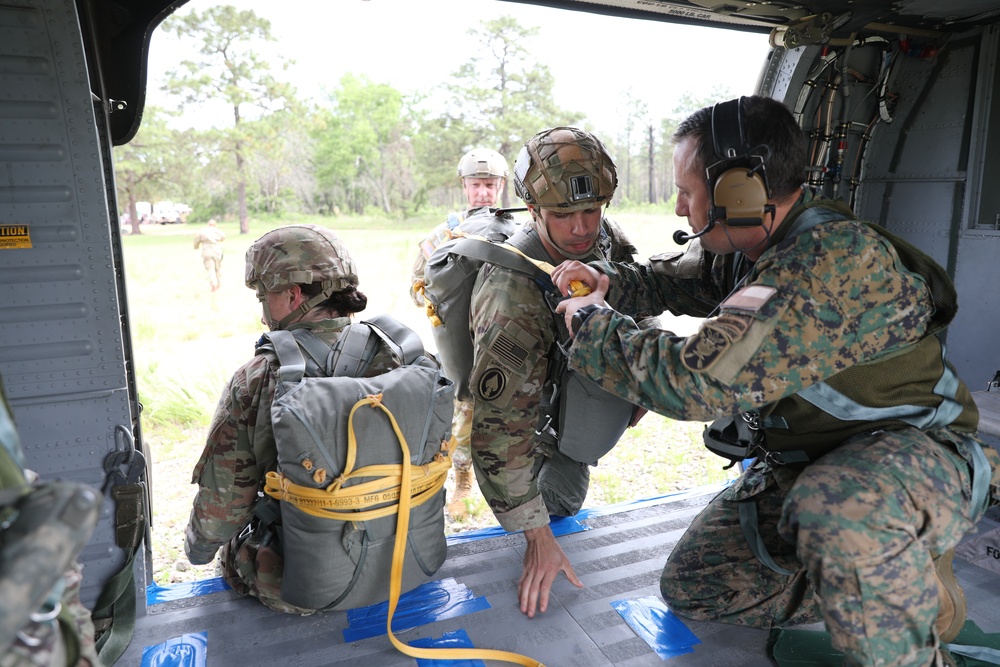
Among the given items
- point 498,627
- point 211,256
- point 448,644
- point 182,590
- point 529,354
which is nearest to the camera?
point 448,644

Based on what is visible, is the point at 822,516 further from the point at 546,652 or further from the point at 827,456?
the point at 546,652

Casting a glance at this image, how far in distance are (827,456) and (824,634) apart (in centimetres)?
79

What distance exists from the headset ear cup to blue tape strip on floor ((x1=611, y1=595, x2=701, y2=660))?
4.70 feet

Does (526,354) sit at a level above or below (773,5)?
below

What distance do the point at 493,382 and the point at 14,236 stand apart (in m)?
1.60

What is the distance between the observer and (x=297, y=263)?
230 cm

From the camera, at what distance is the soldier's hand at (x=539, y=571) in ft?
8.34

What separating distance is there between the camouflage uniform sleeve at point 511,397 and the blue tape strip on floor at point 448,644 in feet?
1.35

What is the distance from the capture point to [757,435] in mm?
2447

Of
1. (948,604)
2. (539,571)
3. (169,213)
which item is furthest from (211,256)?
(948,604)

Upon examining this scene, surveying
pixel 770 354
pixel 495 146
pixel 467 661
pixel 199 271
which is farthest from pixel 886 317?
pixel 495 146

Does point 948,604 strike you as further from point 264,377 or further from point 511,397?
point 264,377

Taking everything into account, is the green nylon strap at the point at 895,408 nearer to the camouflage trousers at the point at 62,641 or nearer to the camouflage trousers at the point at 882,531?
the camouflage trousers at the point at 882,531

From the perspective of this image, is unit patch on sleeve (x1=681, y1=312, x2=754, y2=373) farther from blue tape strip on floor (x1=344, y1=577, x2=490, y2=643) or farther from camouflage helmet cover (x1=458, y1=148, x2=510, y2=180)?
camouflage helmet cover (x1=458, y1=148, x2=510, y2=180)
